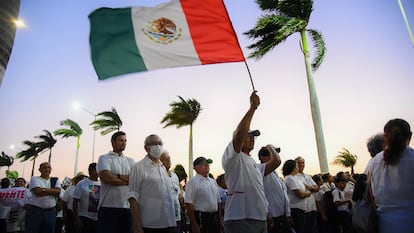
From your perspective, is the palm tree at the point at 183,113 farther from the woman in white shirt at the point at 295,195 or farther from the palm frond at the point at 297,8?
the woman in white shirt at the point at 295,195

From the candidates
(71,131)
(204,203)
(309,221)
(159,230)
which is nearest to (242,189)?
(159,230)

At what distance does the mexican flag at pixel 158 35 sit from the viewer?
427 cm

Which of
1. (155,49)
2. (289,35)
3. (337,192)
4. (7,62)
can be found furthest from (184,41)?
(289,35)

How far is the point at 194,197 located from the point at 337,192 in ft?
13.3

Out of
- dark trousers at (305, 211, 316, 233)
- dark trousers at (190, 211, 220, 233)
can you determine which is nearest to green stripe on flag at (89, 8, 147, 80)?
dark trousers at (190, 211, 220, 233)

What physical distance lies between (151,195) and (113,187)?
0.99m

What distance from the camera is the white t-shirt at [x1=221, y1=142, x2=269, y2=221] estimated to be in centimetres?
352

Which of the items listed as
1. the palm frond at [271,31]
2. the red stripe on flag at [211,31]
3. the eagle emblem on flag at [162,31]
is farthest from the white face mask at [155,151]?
the palm frond at [271,31]

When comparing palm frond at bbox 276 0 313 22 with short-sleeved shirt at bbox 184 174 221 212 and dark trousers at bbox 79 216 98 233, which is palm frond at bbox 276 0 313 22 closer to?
short-sleeved shirt at bbox 184 174 221 212

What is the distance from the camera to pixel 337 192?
26.5ft

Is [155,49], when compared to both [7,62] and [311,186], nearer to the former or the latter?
[7,62]

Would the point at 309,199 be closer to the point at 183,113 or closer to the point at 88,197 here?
the point at 88,197

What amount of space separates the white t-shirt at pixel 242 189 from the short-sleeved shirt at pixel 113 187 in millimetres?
1676

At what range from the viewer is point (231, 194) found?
3672 mm
